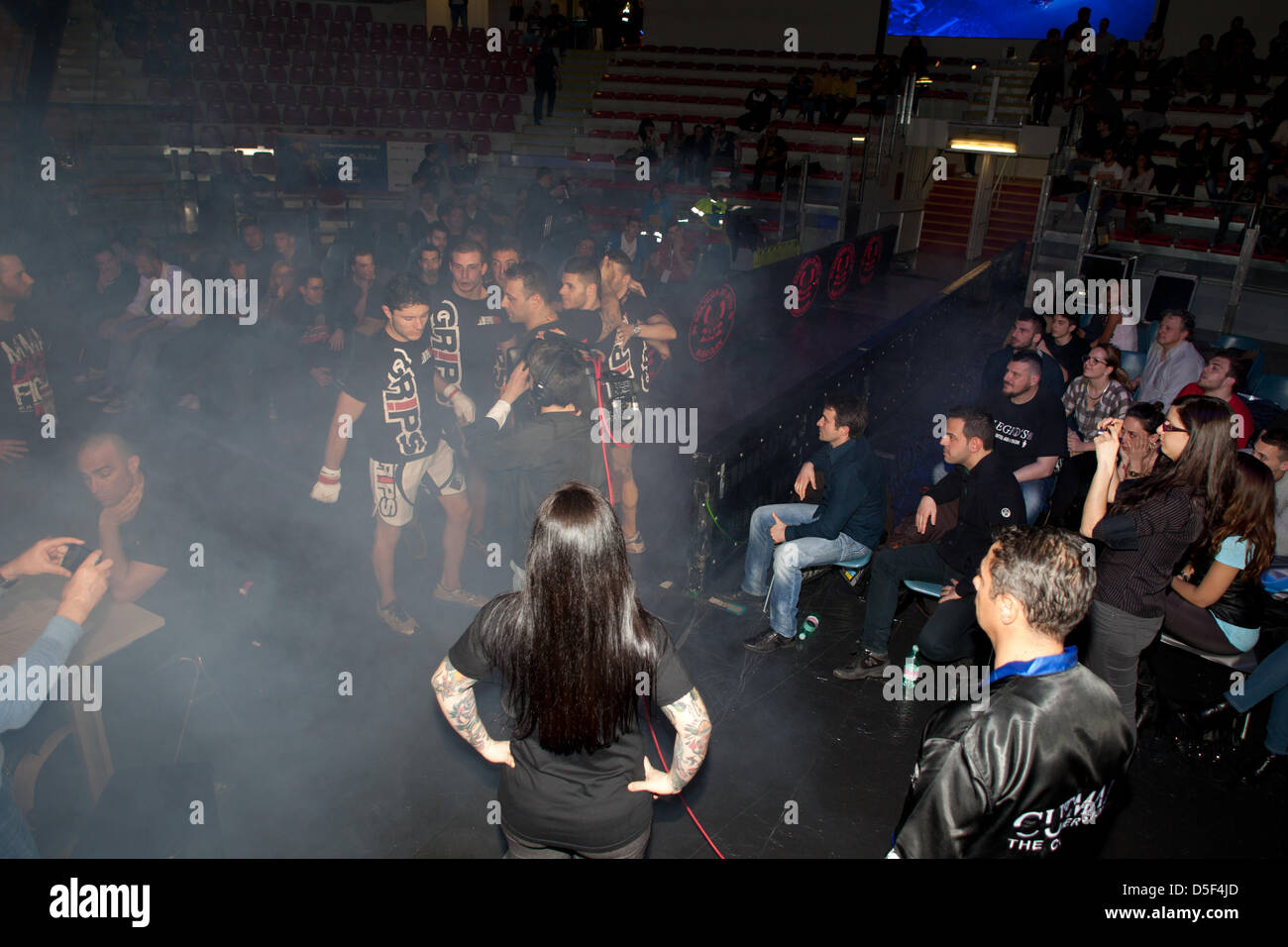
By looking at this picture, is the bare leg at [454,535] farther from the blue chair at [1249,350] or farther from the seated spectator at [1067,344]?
the blue chair at [1249,350]

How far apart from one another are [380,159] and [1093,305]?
12.0m

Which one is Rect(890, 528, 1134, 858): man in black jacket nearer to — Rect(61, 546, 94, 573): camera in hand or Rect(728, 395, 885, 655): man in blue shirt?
Rect(728, 395, 885, 655): man in blue shirt

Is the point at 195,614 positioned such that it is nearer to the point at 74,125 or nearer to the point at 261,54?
the point at 74,125

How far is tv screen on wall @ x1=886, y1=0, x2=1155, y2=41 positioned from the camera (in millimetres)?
17094

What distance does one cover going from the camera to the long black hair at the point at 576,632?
6.11 ft

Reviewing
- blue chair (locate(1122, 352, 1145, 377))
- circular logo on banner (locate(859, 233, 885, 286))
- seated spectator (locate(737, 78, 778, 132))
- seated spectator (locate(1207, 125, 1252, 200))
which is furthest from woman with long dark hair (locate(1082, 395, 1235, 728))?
seated spectator (locate(737, 78, 778, 132))

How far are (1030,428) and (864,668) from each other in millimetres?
1859

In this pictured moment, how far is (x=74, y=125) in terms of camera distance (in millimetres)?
11406

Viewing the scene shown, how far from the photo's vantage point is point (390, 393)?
3.95m

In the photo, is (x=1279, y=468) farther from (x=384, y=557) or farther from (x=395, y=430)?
(x=384, y=557)

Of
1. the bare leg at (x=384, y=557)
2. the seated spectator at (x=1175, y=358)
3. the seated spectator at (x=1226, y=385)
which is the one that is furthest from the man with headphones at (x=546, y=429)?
the seated spectator at (x=1175, y=358)

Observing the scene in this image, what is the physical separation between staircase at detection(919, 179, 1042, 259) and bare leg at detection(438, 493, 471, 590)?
1525cm

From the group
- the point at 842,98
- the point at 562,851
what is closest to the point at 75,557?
the point at 562,851

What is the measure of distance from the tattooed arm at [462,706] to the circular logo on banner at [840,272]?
29.2 ft
